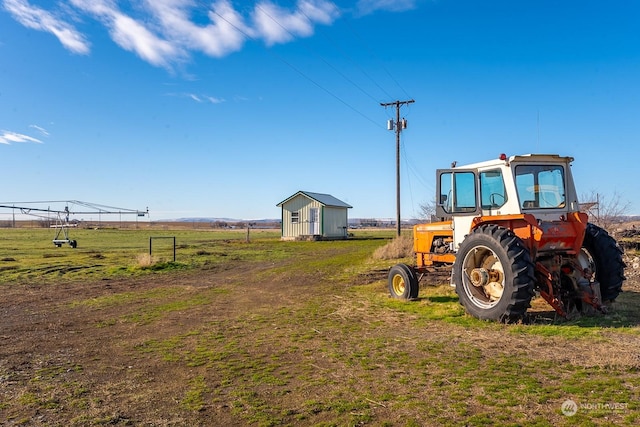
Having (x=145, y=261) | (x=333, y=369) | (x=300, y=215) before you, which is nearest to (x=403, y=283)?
(x=333, y=369)

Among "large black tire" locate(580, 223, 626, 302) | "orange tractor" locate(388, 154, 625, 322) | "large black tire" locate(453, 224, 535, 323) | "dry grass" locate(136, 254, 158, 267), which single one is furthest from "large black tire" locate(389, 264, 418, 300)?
"dry grass" locate(136, 254, 158, 267)

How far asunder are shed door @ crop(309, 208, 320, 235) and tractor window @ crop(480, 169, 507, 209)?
32.3 m

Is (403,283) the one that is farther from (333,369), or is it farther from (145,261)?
(145,261)

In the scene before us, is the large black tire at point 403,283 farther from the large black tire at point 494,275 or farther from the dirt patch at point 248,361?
the large black tire at point 494,275

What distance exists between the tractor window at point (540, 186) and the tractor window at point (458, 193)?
2.95ft

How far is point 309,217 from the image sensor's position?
136 feet

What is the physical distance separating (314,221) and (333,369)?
35779mm

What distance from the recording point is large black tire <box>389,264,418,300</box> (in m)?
10.2

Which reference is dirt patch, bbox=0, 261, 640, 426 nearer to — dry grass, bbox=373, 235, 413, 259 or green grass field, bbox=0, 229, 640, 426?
green grass field, bbox=0, 229, 640, 426

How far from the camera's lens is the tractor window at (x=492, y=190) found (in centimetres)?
845

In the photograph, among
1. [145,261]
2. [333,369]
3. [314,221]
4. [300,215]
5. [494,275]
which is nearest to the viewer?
[333,369]

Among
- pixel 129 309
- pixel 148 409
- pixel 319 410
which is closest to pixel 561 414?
pixel 319 410

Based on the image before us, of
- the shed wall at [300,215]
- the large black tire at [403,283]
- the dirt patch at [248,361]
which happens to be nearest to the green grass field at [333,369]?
the dirt patch at [248,361]

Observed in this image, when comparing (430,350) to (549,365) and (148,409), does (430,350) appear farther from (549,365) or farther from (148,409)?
(148,409)
